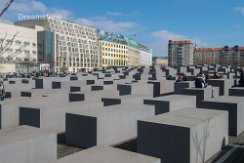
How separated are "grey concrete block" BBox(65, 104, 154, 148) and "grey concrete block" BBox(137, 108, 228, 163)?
1225 mm

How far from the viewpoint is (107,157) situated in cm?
443

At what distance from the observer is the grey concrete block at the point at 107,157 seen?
4303mm

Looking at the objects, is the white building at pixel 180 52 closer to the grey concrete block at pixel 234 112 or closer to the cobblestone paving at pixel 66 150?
the grey concrete block at pixel 234 112

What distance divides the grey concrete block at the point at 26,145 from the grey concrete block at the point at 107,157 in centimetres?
147

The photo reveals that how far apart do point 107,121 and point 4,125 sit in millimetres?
3415

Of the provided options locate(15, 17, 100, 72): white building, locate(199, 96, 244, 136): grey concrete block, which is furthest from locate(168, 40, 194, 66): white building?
locate(199, 96, 244, 136): grey concrete block

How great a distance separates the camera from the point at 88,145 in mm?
7512

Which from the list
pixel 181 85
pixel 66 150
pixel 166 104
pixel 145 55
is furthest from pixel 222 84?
pixel 145 55

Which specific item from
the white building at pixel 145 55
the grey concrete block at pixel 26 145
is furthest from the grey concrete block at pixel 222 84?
the white building at pixel 145 55

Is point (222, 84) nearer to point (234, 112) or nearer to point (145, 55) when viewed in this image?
point (234, 112)

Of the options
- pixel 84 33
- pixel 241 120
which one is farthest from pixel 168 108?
pixel 84 33

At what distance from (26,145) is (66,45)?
9837cm

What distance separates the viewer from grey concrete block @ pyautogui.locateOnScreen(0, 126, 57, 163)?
5.45 metres

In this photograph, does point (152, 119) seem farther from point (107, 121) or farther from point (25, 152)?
point (25, 152)
